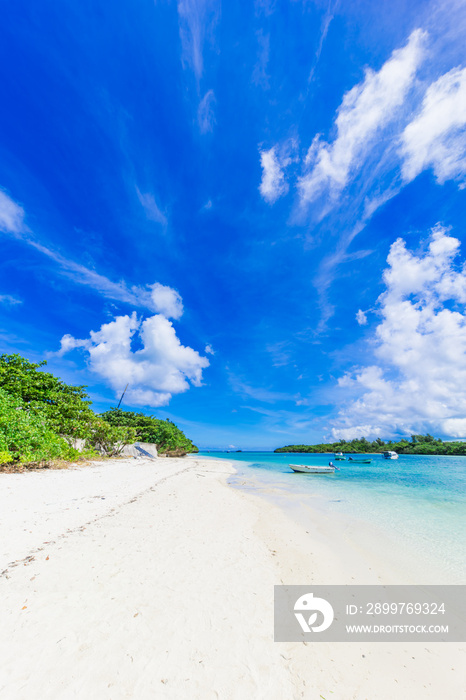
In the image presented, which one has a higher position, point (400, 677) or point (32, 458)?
point (32, 458)

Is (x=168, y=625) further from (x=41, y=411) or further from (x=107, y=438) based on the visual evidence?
(x=107, y=438)

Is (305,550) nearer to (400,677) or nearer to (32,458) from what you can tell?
(400,677)

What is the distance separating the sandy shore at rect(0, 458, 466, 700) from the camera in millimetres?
2543

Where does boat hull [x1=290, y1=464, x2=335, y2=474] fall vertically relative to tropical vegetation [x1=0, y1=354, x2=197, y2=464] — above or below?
below

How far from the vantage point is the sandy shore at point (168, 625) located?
8.34 feet

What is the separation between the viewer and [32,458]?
11.9m

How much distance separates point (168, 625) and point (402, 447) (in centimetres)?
14644

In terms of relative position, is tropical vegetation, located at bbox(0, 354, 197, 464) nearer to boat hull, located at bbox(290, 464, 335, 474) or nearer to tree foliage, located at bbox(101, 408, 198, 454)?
tree foliage, located at bbox(101, 408, 198, 454)

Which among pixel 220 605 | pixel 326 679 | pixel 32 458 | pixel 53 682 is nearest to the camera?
pixel 53 682

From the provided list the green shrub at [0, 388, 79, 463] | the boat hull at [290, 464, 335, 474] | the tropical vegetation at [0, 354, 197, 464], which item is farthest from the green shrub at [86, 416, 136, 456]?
the boat hull at [290, 464, 335, 474]

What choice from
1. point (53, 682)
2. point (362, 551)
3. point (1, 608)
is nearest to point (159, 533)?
point (1, 608)

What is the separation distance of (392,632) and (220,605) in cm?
262

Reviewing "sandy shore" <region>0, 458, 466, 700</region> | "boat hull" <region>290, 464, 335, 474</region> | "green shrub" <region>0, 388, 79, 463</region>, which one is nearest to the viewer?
"sandy shore" <region>0, 458, 466, 700</region>

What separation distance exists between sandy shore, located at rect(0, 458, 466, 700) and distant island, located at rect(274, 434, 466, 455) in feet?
401
